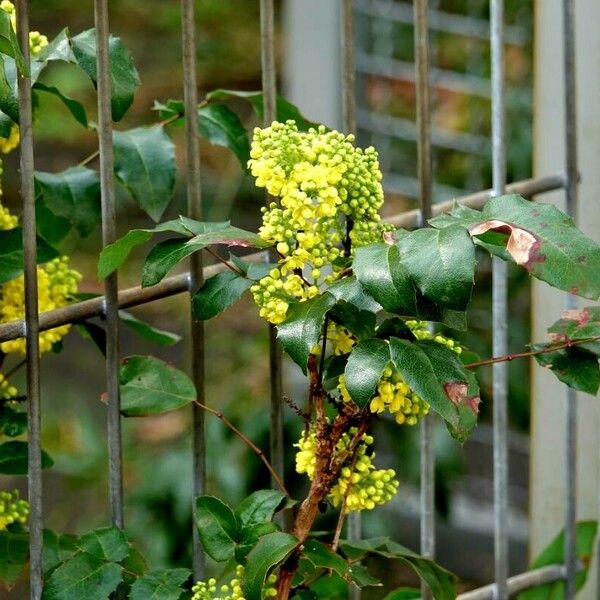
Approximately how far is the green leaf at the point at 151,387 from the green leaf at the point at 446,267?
0.30 meters

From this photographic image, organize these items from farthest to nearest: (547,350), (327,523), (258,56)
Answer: (258,56)
(327,523)
(547,350)

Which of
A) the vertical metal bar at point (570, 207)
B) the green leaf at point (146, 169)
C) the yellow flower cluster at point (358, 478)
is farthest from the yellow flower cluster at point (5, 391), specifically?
the vertical metal bar at point (570, 207)

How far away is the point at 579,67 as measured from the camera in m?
1.80

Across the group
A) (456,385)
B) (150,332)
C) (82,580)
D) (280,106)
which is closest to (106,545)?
(82,580)

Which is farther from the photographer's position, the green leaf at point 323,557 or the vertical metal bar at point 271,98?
the vertical metal bar at point 271,98

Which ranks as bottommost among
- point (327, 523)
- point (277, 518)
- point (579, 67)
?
point (327, 523)

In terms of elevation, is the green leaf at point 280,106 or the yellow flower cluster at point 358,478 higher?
the green leaf at point 280,106

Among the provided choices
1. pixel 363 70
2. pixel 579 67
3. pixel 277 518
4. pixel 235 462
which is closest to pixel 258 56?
pixel 363 70

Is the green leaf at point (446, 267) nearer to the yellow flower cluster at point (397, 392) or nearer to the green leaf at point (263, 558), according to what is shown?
the yellow flower cluster at point (397, 392)

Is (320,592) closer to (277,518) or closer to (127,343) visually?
(277,518)

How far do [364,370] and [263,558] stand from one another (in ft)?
0.63

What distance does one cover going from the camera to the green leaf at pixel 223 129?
4.50 feet

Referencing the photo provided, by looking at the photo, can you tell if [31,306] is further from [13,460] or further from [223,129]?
[223,129]

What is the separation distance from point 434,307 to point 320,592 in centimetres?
56
